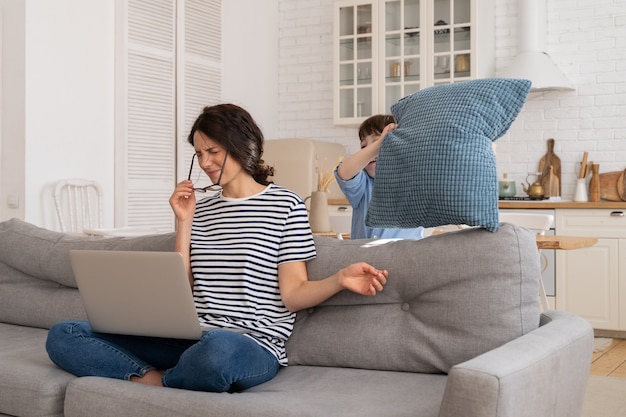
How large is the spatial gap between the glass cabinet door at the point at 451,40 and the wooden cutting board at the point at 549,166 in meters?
0.85

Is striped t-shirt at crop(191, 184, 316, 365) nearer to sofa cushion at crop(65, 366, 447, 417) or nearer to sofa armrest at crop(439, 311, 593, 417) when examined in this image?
sofa cushion at crop(65, 366, 447, 417)

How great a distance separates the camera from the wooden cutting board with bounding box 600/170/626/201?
18.4 ft

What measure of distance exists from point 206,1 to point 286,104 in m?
1.20

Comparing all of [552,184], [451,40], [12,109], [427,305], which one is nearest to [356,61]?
[451,40]

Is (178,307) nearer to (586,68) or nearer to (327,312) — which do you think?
(327,312)

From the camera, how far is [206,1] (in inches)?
253

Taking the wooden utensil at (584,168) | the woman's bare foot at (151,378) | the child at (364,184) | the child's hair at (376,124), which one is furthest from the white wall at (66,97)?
the wooden utensil at (584,168)

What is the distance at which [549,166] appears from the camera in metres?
5.91

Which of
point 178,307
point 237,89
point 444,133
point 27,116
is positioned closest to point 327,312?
point 178,307

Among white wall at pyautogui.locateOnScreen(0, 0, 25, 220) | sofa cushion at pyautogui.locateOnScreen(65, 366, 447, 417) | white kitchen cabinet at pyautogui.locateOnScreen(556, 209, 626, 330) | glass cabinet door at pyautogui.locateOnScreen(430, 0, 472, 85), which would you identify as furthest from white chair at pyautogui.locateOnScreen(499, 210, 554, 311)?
white wall at pyautogui.locateOnScreen(0, 0, 25, 220)

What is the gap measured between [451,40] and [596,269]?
2092 millimetres

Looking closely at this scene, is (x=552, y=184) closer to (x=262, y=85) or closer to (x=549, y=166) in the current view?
(x=549, y=166)

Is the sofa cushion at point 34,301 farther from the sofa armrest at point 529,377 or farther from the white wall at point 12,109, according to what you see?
the white wall at point 12,109

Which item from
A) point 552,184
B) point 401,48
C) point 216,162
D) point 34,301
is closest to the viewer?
point 216,162
